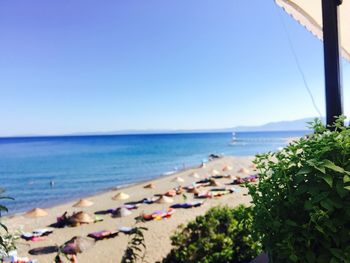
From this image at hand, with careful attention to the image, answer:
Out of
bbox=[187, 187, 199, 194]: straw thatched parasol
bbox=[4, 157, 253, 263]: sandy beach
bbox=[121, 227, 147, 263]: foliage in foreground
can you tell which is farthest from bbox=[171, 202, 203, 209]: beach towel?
bbox=[121, 227, 147, 263]: foliage in foreground

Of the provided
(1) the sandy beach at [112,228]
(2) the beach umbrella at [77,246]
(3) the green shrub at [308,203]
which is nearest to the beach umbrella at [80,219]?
(1) the sandy beach at [112,228]

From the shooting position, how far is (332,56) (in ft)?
5.97

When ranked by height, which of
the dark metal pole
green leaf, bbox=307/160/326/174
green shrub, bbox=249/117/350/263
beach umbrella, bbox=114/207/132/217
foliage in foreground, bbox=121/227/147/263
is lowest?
beach umbrella, bbox=114/207/132/217

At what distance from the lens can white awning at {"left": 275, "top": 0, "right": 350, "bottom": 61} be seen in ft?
8.10

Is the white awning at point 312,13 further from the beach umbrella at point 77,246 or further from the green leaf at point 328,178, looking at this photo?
the beach umbrella at point 77,246

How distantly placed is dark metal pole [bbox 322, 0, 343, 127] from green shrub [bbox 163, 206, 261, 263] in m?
2.23

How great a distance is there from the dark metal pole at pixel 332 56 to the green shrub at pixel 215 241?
223 cm

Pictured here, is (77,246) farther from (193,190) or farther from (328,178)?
(328,178)

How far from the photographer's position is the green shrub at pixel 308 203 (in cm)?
92

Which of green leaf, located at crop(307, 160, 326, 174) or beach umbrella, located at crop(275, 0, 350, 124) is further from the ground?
beach umbrella, located at crop(275, 0, 350, 124)

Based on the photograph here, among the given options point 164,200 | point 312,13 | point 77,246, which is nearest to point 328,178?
point 312,13

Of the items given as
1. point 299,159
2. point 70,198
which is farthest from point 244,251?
point 70,198

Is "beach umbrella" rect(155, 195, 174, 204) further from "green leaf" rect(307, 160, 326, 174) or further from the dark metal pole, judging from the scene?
"green leaf" rect(307, 160, 326, 174)

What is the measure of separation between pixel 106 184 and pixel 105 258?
17.9 m
